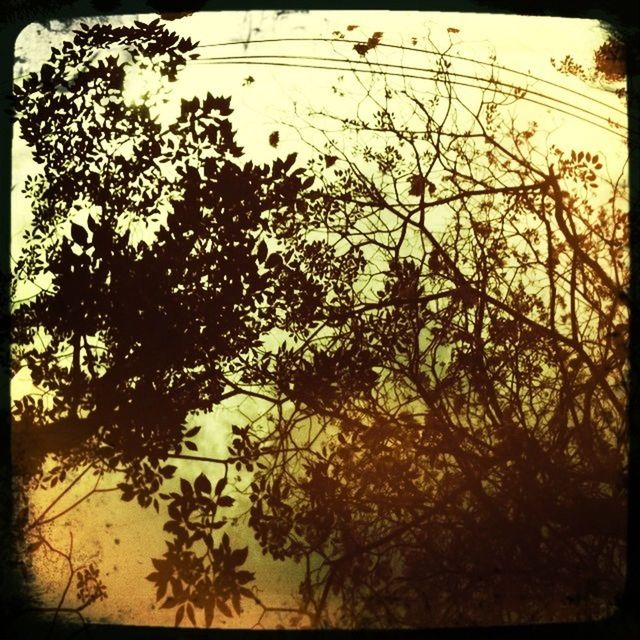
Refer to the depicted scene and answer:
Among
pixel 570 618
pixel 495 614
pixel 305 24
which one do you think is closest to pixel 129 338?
pixel 305 24

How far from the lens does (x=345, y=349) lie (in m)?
1.82

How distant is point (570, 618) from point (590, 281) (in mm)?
824

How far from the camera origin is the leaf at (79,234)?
1830 mm

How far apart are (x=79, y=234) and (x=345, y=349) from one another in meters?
0.72

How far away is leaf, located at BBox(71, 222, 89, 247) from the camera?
1830mm

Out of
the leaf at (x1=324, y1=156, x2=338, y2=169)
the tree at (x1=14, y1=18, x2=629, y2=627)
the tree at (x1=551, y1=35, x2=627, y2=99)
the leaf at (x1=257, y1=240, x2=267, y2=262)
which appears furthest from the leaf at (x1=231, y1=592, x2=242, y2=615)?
the tree at (x1=551, y1=35, x2=627, y2=99)

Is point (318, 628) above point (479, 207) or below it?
below

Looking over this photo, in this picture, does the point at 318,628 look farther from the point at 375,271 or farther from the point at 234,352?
the point at 375,271

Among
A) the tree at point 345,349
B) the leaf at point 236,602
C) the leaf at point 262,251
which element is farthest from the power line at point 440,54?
the leaf at point 236,602

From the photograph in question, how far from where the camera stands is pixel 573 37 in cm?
185

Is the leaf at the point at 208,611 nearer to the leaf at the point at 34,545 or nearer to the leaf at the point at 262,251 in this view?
the leaf at the point at 34,545

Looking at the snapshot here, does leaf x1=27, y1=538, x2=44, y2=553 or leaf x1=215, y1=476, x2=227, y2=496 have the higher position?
leaf x1=215, y1=476, x2=227, y2=496

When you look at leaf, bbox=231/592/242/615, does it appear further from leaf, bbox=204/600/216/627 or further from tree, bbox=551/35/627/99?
tree, bbox=551/35/627/99

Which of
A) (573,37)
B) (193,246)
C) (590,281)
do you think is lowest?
(590,281)
